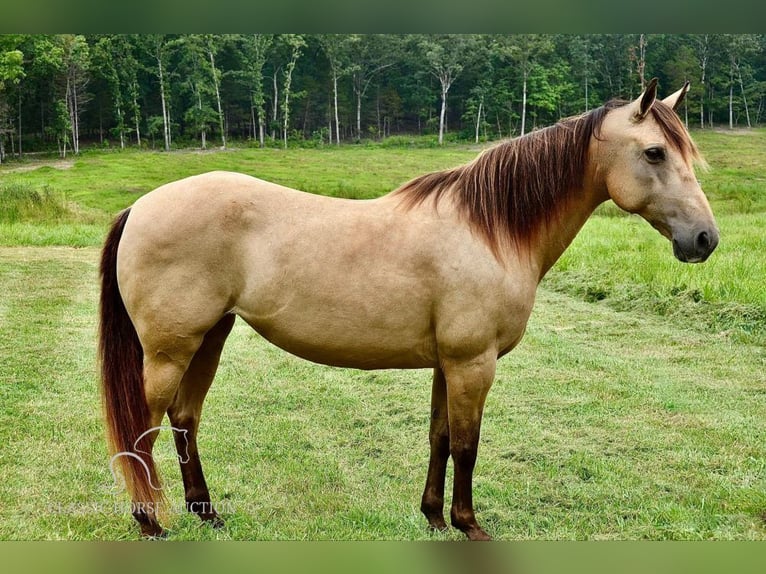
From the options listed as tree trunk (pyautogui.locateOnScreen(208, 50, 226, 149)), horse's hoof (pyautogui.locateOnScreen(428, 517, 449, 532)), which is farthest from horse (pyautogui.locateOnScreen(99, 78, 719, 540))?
tree trunk (pyautogui.locateOnScreen(208, 50, 226, 149))

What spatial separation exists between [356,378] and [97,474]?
7.82 ft

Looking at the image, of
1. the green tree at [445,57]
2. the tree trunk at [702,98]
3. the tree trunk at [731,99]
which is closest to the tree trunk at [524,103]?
the green tree at [445,57]

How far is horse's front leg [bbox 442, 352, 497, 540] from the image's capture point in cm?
267

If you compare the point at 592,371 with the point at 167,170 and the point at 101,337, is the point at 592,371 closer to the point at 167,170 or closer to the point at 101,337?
the point at 101,337

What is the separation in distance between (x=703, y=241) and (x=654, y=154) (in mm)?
398

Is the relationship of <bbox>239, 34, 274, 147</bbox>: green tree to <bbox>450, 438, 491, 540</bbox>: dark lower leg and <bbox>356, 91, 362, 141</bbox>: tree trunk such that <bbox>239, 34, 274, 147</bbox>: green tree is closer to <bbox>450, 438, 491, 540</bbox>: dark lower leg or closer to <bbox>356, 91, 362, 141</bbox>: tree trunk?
<bbox>356, 91, 362, 141</bbox>: tree trunk

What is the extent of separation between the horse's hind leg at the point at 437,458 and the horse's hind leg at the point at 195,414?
38.3 inches

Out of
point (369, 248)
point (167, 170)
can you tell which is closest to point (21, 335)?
point (369, 248)

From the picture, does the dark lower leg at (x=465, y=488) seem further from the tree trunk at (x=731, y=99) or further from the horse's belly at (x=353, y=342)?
the tree trunk at (x=731, y=99)

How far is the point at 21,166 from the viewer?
16141 millimetres

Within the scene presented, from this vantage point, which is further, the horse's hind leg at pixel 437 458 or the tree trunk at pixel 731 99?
the tree trunk at pixel 731 99

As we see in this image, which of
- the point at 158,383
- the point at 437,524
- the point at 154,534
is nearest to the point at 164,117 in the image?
the point at 158,383

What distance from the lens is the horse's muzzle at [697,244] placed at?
100 inches

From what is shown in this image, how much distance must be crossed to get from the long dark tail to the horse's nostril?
2.38m
